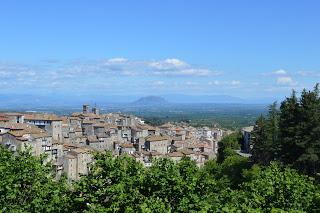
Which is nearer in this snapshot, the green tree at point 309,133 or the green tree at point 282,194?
the green tree at point 282,194

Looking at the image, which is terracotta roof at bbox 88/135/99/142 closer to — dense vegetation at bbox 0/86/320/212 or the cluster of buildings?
the cluster of buildings

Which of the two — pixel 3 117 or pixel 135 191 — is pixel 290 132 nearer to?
pixel 135 191

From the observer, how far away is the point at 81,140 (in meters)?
92.0

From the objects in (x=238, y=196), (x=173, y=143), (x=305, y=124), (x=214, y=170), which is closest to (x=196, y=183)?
(x=238, y=196)

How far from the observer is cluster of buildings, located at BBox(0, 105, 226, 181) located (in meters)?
66.4

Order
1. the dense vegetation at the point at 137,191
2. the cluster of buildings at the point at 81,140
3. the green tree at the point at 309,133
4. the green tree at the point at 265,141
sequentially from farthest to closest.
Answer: the cluster of buildings at the point at 81,140 → the green tree at the point at 265,141 → the green tree at the point at 309,133 → the dense vegetation at the point at 137,191

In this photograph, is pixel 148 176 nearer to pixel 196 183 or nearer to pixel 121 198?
pixel 196 183

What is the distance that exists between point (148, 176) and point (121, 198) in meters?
3.36

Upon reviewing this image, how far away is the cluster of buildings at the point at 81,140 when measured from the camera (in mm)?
66438

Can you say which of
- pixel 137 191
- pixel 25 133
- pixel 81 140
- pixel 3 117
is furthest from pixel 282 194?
pixel 81 140

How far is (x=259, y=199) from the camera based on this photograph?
19188 mm

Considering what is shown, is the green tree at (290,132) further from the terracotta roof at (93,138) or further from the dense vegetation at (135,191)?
the terracotta roof at (93,138)

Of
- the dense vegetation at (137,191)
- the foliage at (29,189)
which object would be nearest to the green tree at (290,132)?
the dense vegetation at (137,191)

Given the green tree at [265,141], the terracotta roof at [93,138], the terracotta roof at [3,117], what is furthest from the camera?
the terracotta roof at [93,138]
